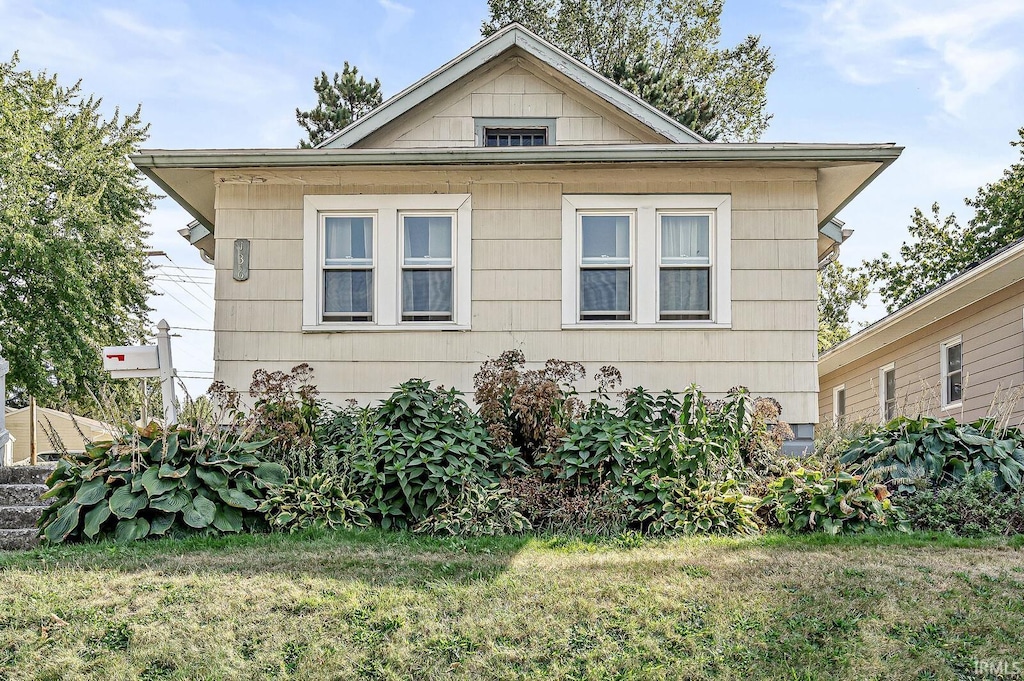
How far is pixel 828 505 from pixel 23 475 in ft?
23.4

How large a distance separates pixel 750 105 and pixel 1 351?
18.9 meters

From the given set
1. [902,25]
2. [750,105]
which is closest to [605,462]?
[902,25]

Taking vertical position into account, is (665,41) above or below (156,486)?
above

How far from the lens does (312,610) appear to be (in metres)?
5.23

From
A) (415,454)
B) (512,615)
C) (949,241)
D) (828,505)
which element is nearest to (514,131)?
(415,454)

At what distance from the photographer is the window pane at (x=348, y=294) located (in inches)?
380

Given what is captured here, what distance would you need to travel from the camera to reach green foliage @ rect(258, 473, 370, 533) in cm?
721

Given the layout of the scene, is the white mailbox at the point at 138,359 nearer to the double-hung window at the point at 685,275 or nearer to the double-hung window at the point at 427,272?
the double-hung window at the point at 427,272

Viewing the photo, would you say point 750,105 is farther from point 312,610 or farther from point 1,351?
point 312,610

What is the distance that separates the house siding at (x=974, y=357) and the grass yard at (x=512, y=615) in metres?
3.77

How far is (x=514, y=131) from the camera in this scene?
11.5 meters

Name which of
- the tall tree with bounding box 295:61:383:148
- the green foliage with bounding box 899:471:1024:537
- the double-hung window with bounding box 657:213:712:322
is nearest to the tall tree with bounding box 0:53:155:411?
the tall tree with bounding box 295:61:383:148

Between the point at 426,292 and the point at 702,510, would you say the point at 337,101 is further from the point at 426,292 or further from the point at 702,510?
the point at 702,510

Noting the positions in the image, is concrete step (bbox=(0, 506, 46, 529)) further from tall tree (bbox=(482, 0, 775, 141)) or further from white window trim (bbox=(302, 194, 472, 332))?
tall tree (bbox=(482, 0, 775, 141))
